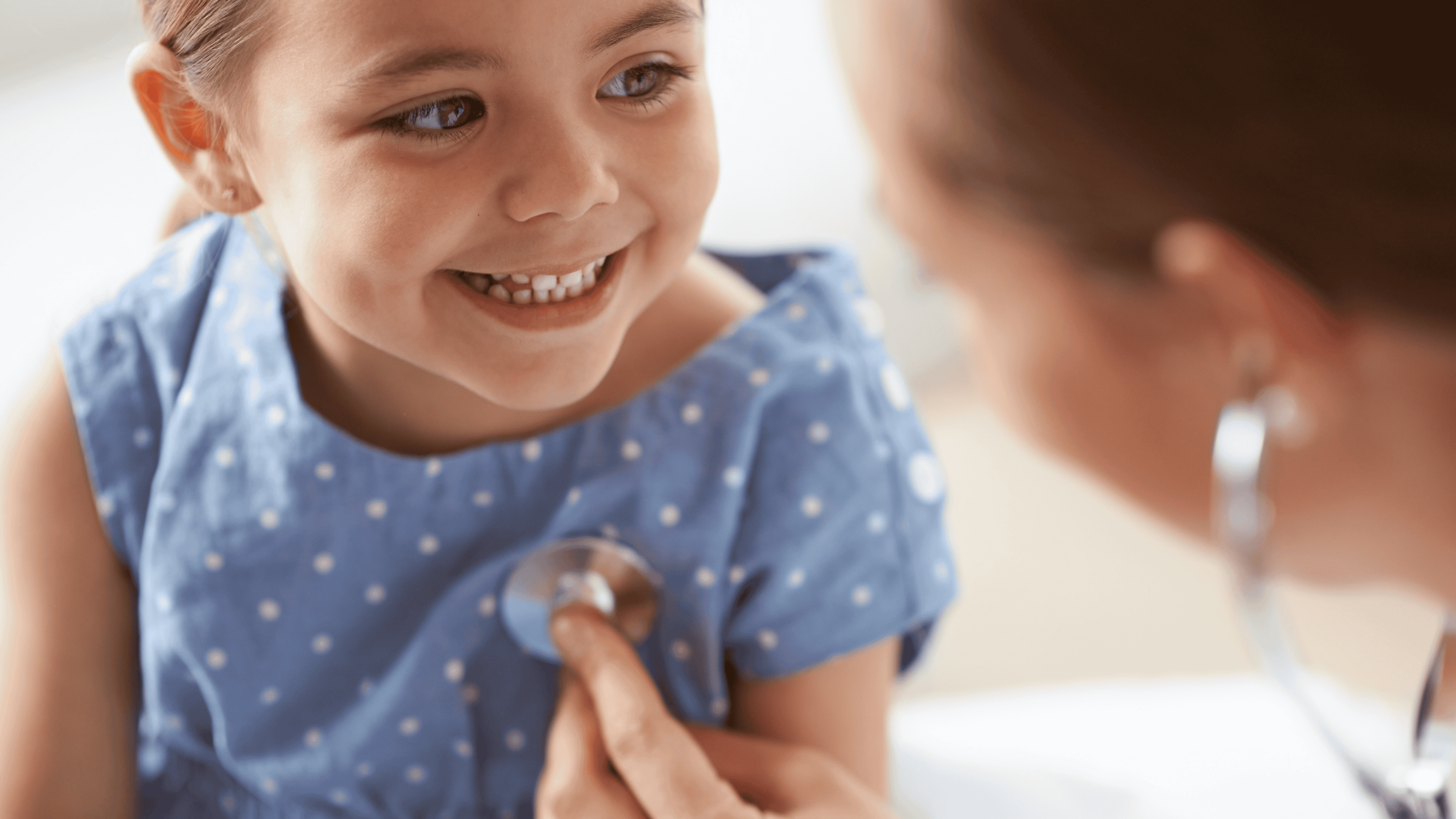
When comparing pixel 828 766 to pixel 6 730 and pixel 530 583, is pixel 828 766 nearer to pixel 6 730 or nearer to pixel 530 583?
pixel 530 583

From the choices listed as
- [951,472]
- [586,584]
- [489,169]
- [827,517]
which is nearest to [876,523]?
[827,517]

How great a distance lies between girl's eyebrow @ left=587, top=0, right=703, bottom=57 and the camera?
42 cm

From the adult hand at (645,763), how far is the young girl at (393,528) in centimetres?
3

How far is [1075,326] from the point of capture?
319 mm

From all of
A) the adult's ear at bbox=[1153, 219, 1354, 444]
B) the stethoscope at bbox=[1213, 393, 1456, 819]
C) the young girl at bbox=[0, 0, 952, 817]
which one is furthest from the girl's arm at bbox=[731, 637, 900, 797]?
the adult's ear at bbox=[1153, 219, 1354, 444]

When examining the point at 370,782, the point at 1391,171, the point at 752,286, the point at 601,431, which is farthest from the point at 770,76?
the point at 1391,171

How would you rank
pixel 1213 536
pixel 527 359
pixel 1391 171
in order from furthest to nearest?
pixel 527 359 → pixel 1213 536 → pixel 1391 171

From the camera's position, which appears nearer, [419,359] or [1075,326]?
[1075,326]

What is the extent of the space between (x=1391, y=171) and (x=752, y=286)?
1.33 feet

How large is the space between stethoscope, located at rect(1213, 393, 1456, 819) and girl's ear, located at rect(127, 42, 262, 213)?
1.20 ft

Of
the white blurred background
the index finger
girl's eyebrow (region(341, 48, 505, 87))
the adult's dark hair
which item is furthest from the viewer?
the white blurred background

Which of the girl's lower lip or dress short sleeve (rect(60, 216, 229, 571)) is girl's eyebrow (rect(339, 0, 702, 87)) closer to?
the girl's lower lip

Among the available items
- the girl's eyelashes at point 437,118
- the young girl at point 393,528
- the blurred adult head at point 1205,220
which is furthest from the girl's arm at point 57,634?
the blurred adult head at point 1205,220

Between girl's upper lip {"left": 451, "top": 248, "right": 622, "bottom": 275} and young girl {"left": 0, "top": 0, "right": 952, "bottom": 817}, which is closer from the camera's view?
girl's upper lip {"left": 451, "top": 248, "right": 622, "bottom": 275}
